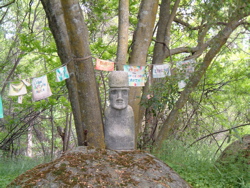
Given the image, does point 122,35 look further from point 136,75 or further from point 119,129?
point 119,129

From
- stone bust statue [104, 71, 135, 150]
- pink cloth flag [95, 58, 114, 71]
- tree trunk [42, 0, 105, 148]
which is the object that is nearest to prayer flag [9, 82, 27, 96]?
tree trunk [42, 0, 105, 148]

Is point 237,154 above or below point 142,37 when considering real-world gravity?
below

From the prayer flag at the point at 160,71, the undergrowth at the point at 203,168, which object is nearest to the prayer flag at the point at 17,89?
the prayer flag at the point at 160,71

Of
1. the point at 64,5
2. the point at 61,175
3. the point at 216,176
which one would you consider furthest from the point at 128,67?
the point at 61,175

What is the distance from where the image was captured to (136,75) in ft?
17.3

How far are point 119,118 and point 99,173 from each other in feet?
5.46

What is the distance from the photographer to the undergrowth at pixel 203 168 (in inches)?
168

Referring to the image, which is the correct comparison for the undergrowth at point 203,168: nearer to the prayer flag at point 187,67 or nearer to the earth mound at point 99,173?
the earth mound at point 99,173

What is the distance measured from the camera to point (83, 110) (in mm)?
4566

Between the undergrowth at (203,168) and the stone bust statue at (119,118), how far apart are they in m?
1.14

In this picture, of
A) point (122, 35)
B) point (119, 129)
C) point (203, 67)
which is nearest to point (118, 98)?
point (119, 129)

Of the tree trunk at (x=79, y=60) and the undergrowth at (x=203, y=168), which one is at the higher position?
the tree trunk at (x=79, y=60)

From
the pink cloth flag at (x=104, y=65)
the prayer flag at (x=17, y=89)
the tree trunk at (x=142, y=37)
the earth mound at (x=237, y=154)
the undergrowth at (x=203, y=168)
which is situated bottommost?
the undergrowth at (x=203, y=168)

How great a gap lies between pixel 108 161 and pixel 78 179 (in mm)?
545
